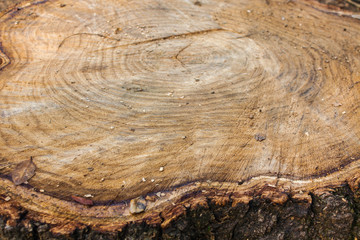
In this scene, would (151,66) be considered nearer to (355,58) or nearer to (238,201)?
(238,201)

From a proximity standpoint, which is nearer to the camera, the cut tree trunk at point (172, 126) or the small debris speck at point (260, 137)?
the cut tree trunk at point (172, 126)

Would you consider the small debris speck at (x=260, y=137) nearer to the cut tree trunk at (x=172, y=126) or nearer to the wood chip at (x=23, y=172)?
the cut tree trunk at (x=172, y=126)

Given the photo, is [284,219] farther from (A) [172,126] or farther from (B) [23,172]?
(B) [23,172]

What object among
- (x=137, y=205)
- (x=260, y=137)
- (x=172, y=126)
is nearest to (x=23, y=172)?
(x=137, y=205)

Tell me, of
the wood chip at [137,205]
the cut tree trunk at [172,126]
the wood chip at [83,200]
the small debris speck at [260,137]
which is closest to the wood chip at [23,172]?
the cut tree trunk at [172,126]

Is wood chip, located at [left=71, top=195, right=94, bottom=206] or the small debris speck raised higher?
the small debris speck

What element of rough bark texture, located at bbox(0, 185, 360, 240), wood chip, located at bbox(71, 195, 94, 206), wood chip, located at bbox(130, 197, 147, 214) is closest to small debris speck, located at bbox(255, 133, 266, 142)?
rough bark texture, located at bbox(0, 185, 360, 240)

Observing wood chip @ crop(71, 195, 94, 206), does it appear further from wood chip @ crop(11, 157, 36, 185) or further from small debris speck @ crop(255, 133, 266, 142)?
small debris speck @ crop(255, 133, 266, 142)

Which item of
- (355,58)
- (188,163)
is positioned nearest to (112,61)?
(188,163)
